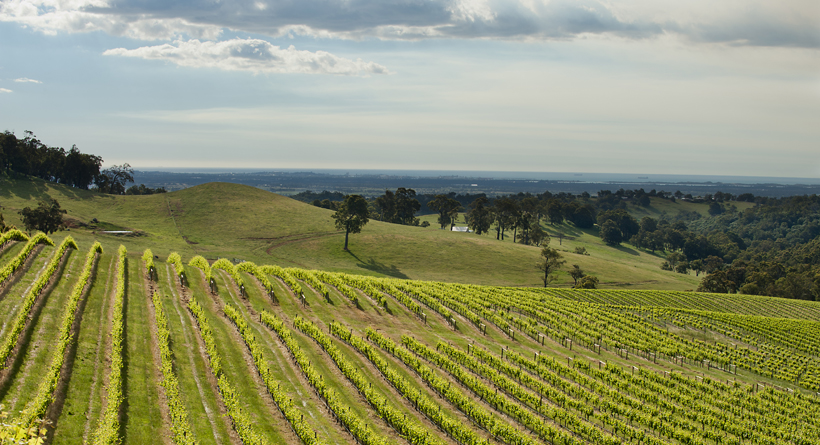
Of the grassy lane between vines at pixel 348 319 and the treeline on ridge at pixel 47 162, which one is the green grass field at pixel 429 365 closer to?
the grassy lane between vines at pixel 348 319

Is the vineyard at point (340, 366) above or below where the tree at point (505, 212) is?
below

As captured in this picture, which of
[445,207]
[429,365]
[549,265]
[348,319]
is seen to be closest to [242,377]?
[429,365]

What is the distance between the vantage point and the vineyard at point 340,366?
81.0ft

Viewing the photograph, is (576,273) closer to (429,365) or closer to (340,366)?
(429,365)

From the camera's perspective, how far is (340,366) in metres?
33.3

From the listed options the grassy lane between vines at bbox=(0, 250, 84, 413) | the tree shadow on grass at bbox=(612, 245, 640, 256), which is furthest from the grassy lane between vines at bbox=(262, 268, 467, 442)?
the tree shadow on grass at bbox=(612, 245, 640, 256)

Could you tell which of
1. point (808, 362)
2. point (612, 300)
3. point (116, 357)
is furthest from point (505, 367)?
point (612, 300)

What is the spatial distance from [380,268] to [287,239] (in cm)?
2874

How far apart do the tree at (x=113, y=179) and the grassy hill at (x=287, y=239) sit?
1145 inches

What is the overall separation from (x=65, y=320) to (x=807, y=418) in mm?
54240

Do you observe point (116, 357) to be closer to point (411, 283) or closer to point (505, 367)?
point (505, 367)

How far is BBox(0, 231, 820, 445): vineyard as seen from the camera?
81.0ft

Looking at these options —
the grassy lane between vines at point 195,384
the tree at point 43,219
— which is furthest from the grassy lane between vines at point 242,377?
the tree at point 43,219

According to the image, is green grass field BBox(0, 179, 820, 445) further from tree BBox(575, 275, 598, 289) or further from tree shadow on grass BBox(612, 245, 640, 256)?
tree shadow on grass BBox(612, 245, 640, 256)
